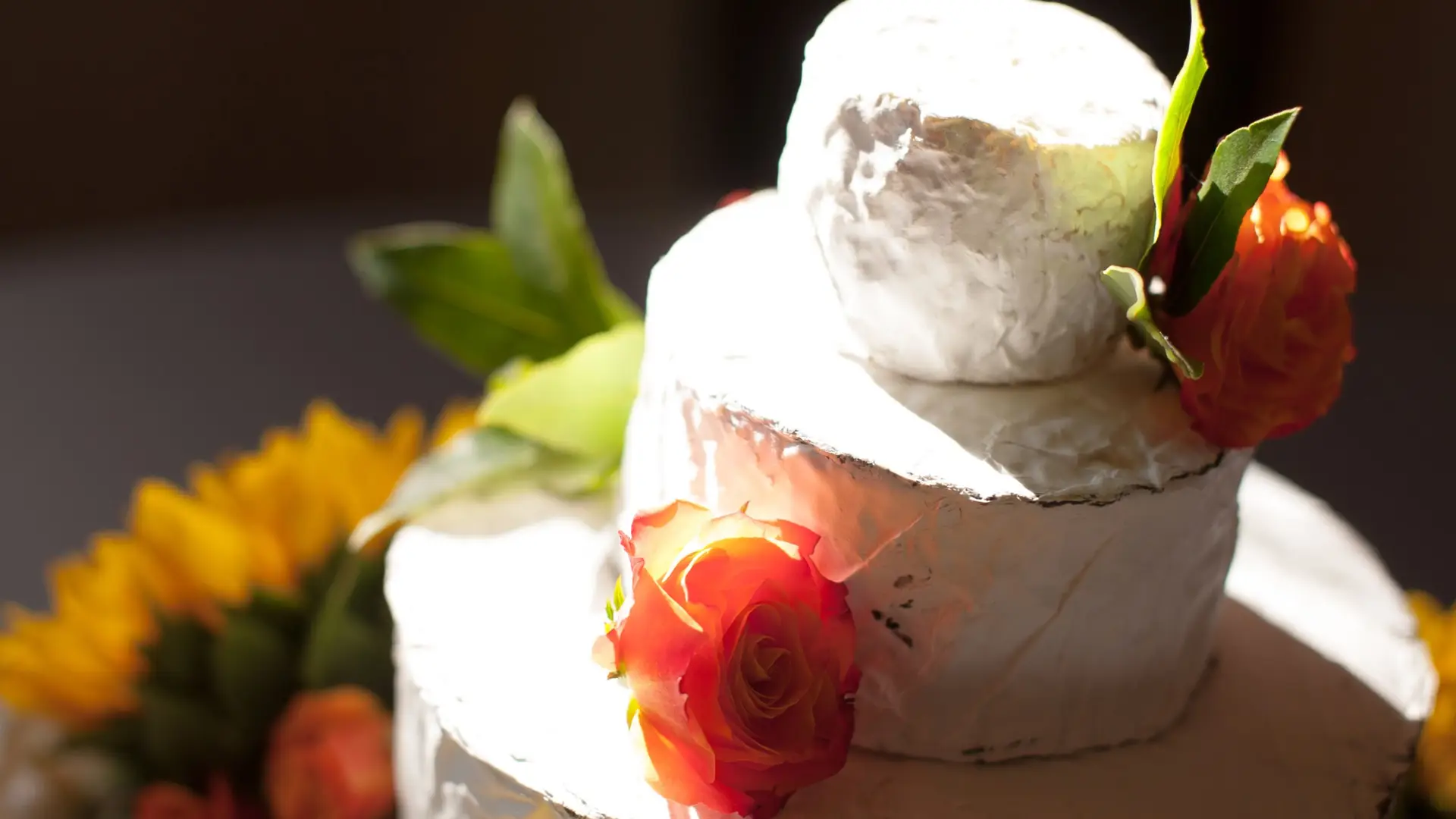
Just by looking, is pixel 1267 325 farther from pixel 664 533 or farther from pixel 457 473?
pixel 457 473

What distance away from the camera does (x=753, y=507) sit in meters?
0.75

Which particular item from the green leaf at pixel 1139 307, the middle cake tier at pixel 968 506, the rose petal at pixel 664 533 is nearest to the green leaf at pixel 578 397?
the middle cake tier at pixel 968 506

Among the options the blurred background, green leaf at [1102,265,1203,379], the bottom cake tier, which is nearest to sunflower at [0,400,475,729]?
the bottom cake tier

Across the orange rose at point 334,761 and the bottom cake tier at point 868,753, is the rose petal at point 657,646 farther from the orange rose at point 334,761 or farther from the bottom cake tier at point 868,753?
the orange rose at point 334,761

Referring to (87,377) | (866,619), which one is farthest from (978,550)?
(87,377)

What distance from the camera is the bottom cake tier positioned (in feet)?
2.43

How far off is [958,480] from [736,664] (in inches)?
5.5

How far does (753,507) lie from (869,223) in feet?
0.53

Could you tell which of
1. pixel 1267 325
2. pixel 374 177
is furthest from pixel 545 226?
pixel 374 177

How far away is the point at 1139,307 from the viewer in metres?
0.66

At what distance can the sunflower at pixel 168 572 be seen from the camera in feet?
3.52

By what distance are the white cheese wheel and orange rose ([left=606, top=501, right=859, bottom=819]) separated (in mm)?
138

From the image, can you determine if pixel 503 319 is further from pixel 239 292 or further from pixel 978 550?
pixel 239 292

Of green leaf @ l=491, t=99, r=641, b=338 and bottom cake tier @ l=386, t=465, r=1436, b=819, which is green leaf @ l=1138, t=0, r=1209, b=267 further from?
green leaf @ l=491, t=99, r=641, b=338
